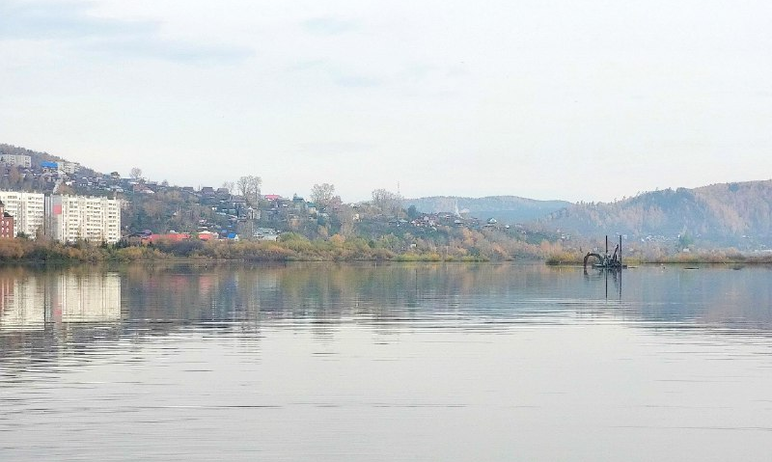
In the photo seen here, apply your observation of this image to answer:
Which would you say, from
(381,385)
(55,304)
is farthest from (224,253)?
(381,385)

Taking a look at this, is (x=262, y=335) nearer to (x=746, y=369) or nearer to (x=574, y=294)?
(x=746, y=369)

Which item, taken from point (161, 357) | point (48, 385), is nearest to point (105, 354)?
point (161, 357)

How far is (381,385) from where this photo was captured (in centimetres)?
2623

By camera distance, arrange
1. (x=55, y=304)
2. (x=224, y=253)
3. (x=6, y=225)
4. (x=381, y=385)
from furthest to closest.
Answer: (x=224, y=253) → (x=6, y=225) → (x=55, y=304) → (x=381, y=385)

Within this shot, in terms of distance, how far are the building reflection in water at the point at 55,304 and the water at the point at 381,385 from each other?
26 cm

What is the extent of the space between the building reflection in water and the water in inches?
10.4

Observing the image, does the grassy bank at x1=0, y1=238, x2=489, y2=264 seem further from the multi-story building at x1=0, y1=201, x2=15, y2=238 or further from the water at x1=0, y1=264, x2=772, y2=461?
the water at x1=0, y1=264, x2=772, y2=461

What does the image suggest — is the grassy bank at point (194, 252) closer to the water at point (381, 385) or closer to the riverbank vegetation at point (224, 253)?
the riverbank vegetation at point (224, 253)

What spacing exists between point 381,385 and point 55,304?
98.9 feet

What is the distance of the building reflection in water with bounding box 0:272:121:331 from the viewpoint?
141 ft

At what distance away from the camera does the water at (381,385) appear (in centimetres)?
1964

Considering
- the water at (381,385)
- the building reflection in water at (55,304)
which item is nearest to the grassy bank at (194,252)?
the building reflection in water at (55,304)

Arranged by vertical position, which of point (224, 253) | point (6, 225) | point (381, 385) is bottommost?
point (381, 385)

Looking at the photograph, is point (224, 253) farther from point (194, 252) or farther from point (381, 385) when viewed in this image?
point (381, 385)
